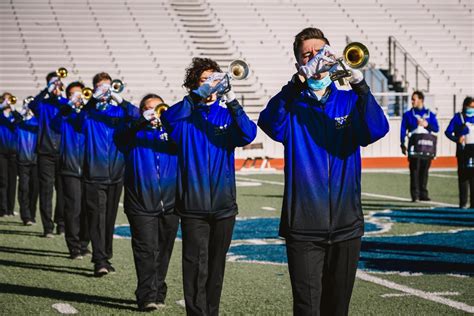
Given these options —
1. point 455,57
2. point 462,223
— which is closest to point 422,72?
point 455,57

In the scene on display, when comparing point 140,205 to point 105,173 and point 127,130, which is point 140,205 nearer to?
point 127,130

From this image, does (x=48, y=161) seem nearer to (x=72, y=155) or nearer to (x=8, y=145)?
(x=72, y=155)

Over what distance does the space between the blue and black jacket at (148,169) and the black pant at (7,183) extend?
8368 mm

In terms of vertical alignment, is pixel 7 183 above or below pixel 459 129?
below

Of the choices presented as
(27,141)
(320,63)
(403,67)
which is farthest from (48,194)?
(403,67)

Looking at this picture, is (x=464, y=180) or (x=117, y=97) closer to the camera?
(x=117, y=97)

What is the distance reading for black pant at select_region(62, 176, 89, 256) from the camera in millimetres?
10102

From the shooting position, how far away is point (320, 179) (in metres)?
4.42

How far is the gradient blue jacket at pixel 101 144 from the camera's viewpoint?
8.73 metres

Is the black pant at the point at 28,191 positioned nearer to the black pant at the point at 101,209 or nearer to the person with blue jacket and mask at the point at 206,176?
the black pant at the point at 101,209

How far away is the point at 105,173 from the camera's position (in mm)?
8797

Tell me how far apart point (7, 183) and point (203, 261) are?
1028 cm

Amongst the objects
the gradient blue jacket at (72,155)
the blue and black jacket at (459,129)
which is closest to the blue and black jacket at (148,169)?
the gradient blue jacket at (72,155)

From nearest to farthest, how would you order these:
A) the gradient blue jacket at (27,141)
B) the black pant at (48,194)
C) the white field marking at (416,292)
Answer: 1. the white field marking at (416,292)
2. the black pant at (48,194)
3. the gradient blue jacket at (27,141)
